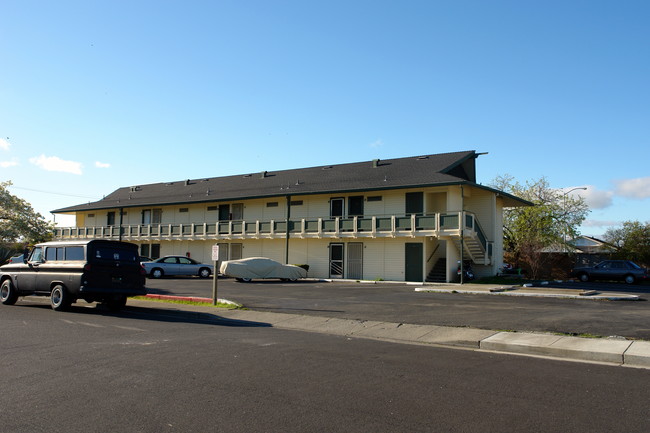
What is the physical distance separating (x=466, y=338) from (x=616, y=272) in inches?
997

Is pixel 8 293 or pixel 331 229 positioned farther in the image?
pixel 331 229

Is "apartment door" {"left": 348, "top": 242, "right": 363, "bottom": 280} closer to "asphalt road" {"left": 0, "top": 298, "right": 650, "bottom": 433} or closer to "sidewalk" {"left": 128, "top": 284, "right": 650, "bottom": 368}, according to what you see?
"sidewalk" {"left": 128, "top": 284, "right": 650, "bottom": 368}

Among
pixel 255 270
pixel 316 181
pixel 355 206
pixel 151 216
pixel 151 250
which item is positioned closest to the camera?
pixel 255 270

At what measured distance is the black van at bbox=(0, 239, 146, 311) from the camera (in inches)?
583

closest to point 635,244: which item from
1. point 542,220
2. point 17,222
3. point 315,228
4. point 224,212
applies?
point 542,220

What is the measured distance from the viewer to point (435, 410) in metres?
5.87

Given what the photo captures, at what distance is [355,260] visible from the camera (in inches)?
1389

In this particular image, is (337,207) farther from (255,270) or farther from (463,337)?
(463,337)

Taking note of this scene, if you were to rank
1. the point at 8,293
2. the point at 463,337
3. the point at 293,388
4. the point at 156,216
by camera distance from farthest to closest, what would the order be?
the point at 156,216 < the point at 8,293 < the point at 463,337 < the point at 293,388

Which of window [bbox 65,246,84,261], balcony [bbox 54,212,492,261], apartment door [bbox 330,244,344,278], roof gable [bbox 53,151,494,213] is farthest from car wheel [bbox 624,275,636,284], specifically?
window [bbox 65,246,84,261]

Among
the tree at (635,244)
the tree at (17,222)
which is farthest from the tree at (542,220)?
the tree at (17,222)

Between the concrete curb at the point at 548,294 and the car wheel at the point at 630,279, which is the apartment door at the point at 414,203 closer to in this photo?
the concrete curb at the point at 548,294

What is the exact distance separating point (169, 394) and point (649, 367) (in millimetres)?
7458

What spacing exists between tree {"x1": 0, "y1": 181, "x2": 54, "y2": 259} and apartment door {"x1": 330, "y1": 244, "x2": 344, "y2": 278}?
3499 centimetres
